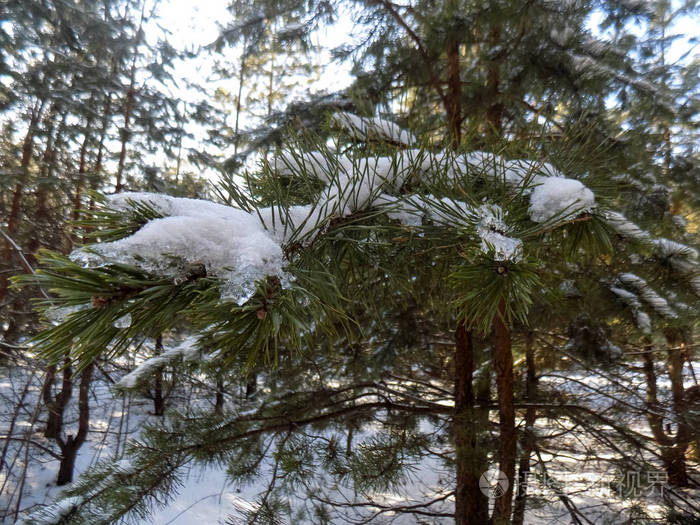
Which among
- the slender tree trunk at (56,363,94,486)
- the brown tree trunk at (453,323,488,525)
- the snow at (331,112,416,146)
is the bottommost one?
the slender tree trunk at (56,363,94,486)

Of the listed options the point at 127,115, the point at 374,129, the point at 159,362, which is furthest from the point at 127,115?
the point at 374,129

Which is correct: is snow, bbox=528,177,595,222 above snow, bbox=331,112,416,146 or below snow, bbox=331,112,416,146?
below

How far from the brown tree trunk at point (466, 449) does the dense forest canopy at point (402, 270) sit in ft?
0.05

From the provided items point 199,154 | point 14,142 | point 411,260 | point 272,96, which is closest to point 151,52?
point 199,154

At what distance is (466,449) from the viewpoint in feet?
6.21

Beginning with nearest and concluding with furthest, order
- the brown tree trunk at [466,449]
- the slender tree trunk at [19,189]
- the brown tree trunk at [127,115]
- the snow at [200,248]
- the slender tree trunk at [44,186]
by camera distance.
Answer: the snow at [200,248], the brown tree trunk at [466,449], the slender tree trunk at [19,189], the slender tree trunk at [44,186], the brown tree trunk at [127,115]

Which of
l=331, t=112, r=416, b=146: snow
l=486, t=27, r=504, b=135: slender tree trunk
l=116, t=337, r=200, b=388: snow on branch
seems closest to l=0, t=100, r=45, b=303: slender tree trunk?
l=116, t=337, r=200, b=388: snow on branch

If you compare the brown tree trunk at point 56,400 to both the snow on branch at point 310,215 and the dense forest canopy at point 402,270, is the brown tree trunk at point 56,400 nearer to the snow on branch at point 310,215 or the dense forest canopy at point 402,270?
the dense forest canopy at point 402,270

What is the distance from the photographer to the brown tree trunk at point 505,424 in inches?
65.1

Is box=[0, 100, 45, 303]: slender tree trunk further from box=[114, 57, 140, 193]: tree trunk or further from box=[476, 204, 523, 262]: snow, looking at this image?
box=[476, 204, 523, 262]: snow

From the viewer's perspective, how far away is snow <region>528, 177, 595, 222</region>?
0.72 metres

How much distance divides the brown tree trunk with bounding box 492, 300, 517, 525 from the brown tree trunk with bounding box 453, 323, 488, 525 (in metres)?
0.17

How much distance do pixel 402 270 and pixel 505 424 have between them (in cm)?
104

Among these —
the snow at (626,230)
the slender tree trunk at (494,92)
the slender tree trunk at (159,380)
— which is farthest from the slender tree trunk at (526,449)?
the slender tree trunk at (159,380)
